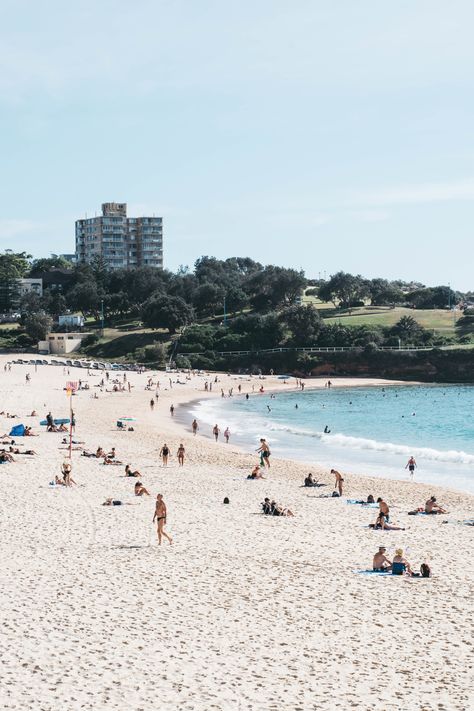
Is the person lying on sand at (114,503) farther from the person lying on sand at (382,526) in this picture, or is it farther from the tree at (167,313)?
the tree at (167,313)

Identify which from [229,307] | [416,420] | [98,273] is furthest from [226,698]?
[98,273]

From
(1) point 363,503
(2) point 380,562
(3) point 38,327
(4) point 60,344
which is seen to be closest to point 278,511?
(1) point 363,503

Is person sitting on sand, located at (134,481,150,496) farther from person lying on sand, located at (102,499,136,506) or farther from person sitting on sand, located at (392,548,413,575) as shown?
person sitting on sand, located at (392,548,413,575)

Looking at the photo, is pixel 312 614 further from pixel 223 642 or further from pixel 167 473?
pixel 167 473

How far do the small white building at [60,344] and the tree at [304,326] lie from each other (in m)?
24.9

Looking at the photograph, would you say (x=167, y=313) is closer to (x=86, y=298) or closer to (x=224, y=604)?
(x=86, y=298)

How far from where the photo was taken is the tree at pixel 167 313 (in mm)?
93812

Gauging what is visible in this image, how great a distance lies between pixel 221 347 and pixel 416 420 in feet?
140

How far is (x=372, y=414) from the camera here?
5550 centimetres

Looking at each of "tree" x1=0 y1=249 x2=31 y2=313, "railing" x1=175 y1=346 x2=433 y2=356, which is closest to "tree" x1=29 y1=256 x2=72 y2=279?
"tree" x1=0 y1=249 x2=31 y2=313

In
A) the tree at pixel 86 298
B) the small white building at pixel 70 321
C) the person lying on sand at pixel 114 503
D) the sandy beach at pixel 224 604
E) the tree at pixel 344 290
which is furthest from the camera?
the tree at pixel 344 290

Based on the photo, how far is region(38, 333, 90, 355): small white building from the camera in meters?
92.9

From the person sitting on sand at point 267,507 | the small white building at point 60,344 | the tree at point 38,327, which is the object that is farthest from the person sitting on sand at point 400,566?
the tree at point 38,327

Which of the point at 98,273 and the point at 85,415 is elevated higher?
the point at 98,273
